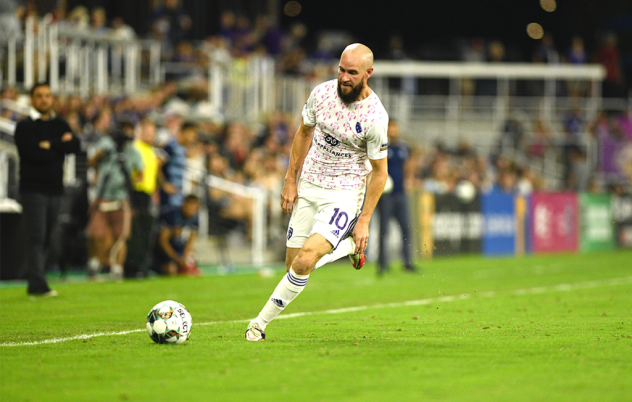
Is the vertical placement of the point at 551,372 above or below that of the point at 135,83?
below

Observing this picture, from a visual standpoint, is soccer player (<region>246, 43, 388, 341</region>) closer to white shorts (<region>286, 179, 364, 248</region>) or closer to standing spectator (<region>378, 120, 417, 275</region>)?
white shorts (<region>286, 179, 364, 248</region>)

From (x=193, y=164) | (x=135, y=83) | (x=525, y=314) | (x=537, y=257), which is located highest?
(x=135, y=83)

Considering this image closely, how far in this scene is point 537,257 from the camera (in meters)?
22.4

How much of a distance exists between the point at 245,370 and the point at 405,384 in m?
1.05

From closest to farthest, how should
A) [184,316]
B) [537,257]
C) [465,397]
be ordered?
[465,397], [184,316], [537,257]

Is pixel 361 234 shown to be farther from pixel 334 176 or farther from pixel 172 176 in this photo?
pixel 172 176

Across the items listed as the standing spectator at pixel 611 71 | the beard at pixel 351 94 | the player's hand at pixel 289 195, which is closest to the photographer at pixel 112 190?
the player's hand at pixel 289 195

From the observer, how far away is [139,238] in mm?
14312

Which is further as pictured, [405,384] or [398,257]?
[398,257]

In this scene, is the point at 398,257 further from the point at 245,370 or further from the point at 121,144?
the point at 245,370

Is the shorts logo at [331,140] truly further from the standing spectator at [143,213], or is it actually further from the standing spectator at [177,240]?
the standing spectator at [177,240]

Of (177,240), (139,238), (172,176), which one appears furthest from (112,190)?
(177,240)

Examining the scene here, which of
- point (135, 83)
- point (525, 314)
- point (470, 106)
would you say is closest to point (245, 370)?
point (525, 314)

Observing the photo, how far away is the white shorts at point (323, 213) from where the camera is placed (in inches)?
279
